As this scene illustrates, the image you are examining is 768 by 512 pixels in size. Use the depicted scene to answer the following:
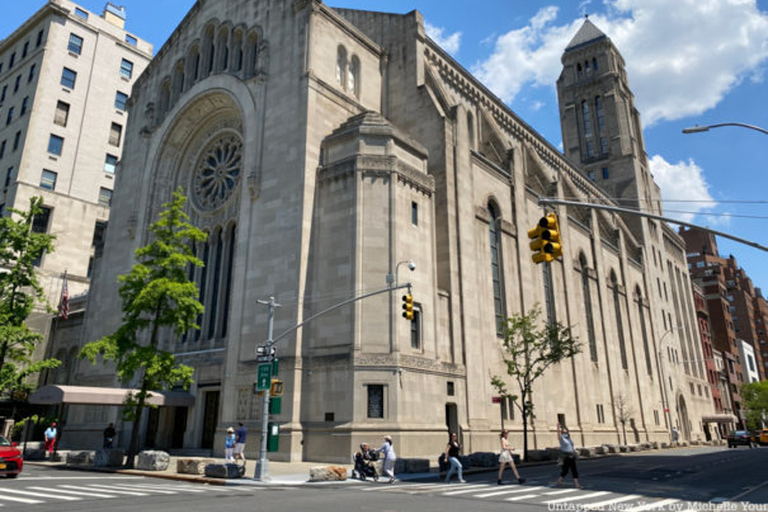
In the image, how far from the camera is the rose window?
37781mm

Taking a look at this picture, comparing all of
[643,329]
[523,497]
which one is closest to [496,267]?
[523,497]

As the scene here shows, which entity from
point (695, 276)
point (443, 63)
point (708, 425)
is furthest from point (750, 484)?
point (695, 276)

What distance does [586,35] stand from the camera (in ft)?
281

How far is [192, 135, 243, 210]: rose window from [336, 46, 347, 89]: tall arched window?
26.5ft

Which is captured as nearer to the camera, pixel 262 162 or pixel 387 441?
pixel 387 441

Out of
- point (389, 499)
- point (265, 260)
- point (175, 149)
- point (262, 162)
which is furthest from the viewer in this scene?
point (175, 149)

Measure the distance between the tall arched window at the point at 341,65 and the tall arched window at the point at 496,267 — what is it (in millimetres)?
13233

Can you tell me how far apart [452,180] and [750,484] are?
21.7 m

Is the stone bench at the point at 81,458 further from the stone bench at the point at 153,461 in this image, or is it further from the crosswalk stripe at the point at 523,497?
the crosswalk stripe at the point at 523,497

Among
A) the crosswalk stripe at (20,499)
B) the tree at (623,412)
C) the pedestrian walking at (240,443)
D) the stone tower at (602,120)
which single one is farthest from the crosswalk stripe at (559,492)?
the stone tower at (602,120)

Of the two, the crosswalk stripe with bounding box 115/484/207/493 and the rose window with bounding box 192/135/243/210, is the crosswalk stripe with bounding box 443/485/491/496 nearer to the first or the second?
the crosswalk stripe with bounding box 115/484/207/493

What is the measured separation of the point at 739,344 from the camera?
11319 centimetres

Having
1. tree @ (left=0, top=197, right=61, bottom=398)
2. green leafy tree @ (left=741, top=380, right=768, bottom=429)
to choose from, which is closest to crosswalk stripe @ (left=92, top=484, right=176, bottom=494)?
tree @ (left=0, top=197, right=61, bottom=398)

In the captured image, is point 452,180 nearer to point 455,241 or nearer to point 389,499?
point 455,241
